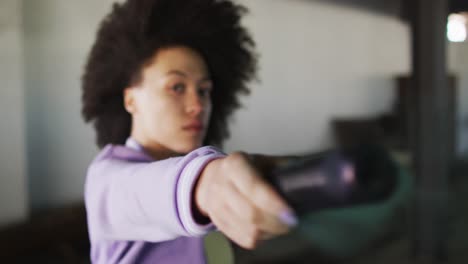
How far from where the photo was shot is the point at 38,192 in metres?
0.37

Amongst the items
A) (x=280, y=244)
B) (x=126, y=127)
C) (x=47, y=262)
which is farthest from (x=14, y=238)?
(x=280, y=244)

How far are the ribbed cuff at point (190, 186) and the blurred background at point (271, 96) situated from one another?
63 millimetres

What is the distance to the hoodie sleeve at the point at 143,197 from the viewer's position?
0.63ft

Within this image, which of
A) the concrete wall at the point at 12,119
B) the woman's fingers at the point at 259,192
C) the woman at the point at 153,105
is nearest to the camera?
the woman's fingers at the point at 259,192

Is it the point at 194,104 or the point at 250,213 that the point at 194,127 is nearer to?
the point at 194,104

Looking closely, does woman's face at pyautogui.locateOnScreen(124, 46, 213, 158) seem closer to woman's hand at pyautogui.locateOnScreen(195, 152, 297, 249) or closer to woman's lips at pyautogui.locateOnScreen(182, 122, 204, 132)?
woman's lips at pyautogui.locateOnScreen(182, 122, 204, 132)

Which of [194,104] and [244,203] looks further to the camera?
[194,104]

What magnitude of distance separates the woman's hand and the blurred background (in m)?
0.07

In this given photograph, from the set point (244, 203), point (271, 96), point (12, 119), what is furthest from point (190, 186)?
point (12, 119)

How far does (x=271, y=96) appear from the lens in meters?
0.31

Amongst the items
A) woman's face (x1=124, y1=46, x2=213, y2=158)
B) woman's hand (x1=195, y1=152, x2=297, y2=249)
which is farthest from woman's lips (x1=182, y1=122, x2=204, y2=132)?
woman's hand (x1=195, y1=152, x2=297, y2=249)

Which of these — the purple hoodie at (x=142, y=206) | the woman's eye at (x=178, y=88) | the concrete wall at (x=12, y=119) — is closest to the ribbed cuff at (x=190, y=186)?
the purple hoodie at (x=142, y=206)

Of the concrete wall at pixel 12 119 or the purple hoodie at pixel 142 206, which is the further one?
the concrete wall at pixel 12 119

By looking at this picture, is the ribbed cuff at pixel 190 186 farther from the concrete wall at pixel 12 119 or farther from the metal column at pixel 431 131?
the concrete wall at pixel 12 119
